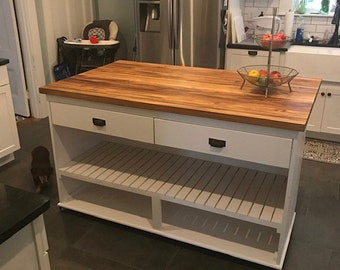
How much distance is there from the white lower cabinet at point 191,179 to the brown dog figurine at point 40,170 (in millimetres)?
353

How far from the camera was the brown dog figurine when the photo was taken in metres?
2.90

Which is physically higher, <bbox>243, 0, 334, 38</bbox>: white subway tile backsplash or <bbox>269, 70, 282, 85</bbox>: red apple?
<bbox>243, 0, 334, 38</bbox>: white subway tile backsplash

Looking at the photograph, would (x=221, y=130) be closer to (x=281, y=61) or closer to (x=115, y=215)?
(x=115, y=215)

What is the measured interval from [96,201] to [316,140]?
230cm

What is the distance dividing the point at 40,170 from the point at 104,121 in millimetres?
963

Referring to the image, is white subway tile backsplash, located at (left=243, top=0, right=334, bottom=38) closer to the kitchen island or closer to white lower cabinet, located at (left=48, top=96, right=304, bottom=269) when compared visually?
the kitchen island

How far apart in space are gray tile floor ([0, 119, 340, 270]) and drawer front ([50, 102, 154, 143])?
0.66m

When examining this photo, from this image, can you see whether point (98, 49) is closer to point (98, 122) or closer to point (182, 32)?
point (182, 32)

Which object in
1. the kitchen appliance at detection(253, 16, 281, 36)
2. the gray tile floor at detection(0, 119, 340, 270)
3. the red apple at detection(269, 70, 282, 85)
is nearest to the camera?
the red apple at detection(269, 70, 282, 85)

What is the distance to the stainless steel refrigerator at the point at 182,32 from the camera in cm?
381

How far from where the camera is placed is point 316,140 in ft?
12.6

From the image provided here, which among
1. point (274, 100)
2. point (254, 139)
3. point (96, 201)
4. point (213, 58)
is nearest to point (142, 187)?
point (96, 201)

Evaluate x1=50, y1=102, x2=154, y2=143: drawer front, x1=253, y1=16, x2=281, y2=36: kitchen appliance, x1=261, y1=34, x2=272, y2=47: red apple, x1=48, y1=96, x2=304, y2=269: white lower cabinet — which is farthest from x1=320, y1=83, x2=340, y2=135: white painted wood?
x1=50, y1=102, x2=154, y2=143: drawer front

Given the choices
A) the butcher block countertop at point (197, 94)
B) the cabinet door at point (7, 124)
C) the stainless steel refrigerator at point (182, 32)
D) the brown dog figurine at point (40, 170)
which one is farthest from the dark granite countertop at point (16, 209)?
the stainless steel refrigerator at point (182, 32)
